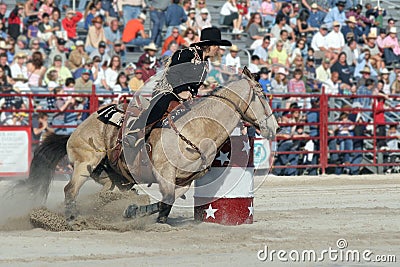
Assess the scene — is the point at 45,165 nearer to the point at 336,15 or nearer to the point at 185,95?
the point at 185,95

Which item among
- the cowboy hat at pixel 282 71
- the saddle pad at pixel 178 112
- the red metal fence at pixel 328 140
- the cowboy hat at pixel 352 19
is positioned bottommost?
the red metal fence at pixel 328 140

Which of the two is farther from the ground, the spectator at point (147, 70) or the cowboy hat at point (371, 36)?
the cowboy hat at point (371, 36)

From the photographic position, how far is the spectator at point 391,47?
21750mm

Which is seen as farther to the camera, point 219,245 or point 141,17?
point 141,17

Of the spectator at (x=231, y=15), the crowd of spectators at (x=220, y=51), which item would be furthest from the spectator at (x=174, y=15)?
the spectator at (x=231, y=15)

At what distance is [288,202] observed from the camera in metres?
11.9

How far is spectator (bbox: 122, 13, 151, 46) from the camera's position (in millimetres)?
18906

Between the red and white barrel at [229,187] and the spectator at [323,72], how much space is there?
10495 mm

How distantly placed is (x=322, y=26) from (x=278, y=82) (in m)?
3.69

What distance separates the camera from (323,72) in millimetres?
19516

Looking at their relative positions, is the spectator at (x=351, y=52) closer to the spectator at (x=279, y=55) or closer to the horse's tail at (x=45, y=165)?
the spectator at (x=279, y=55)

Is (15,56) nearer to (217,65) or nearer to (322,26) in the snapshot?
(217,65)

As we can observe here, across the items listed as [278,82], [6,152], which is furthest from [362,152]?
[6,152]

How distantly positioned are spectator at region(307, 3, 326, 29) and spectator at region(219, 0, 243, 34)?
2.20m
